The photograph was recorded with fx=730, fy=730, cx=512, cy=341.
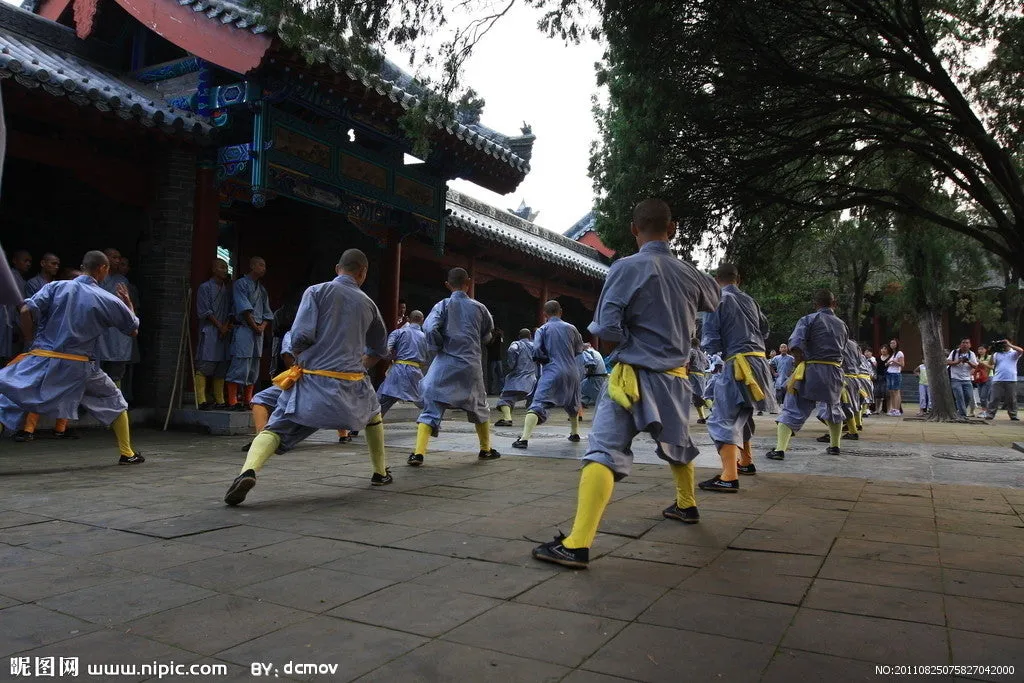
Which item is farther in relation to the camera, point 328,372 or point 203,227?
point 203,227

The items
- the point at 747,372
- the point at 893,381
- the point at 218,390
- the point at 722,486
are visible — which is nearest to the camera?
the point at 722,486

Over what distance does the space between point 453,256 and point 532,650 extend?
529 inches

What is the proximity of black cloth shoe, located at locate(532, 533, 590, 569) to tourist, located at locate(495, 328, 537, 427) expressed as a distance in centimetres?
581

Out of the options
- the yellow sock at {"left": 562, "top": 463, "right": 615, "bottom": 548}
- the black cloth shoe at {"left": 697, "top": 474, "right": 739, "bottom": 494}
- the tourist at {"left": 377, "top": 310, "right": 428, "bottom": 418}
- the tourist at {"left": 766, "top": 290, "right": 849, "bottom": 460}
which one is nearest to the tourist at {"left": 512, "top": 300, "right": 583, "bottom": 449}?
the tourist at {"left": 377, "top": 310, "right": 428, "bottom": 418}

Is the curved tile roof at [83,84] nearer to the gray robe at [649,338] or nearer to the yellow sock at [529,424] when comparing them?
the yellow sock at [529,424]

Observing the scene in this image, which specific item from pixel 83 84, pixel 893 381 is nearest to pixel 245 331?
pixel 83 84

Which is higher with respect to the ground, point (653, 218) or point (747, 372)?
point (653, 218)

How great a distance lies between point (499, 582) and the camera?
276 cm

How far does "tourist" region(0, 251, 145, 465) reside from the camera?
557 cm

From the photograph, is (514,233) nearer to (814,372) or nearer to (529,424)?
(529,424)

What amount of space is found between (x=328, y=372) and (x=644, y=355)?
221cm

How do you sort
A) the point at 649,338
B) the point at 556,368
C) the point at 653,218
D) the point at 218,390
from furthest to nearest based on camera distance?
the point at 218,390, the point at 556,368, the point at 653,218, the point at 649,338

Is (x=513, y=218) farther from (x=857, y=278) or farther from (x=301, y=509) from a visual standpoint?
(x=301, y=509)

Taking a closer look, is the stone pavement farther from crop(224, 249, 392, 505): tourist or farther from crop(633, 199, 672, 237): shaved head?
crop(633, 199, 672, 237): shaved head
